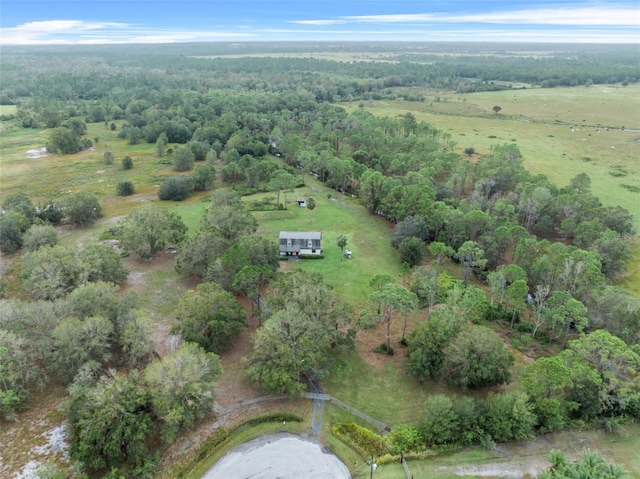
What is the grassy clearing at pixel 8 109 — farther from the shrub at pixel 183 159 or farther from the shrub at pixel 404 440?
the shrub at pixel 404 440

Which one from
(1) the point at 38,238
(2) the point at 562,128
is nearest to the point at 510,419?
(1) the point at 38,238

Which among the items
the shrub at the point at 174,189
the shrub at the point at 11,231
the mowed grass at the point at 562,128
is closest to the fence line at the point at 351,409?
the mowed grass at the point at 562,128

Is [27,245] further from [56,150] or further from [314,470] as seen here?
[56,150]

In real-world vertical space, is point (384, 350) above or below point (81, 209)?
below

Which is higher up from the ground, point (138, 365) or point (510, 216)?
point (510, 216)

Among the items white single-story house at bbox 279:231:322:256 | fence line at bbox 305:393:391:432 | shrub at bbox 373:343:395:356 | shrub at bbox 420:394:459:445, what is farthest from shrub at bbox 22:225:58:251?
shrub at bbox 420:394:459:445

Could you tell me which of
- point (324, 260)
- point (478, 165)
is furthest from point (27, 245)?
point (478, 165)

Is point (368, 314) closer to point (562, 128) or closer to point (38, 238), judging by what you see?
point (38, 238)
